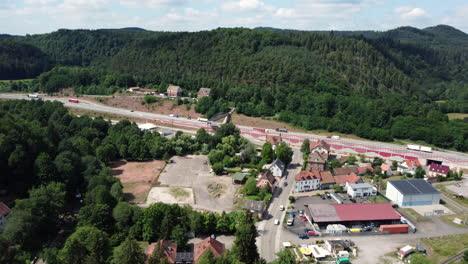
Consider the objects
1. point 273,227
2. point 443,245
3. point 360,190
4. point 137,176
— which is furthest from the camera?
point 137,176

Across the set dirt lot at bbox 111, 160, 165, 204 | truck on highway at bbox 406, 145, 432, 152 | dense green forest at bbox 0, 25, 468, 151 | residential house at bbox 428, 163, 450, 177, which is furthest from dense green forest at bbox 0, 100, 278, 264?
truck on highway at bbox 406, 145, 432, 152

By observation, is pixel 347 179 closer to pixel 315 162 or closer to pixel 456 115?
pixel 315 162

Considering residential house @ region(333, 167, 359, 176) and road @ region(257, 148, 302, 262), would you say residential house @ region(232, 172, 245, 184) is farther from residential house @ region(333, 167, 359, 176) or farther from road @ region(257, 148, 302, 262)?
residential house @ region(333, 167, 359, 176)

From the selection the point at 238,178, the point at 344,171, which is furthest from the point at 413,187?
the point at 238,178

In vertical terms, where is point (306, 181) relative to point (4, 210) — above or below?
above

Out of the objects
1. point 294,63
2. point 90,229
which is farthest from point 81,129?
point 294,63

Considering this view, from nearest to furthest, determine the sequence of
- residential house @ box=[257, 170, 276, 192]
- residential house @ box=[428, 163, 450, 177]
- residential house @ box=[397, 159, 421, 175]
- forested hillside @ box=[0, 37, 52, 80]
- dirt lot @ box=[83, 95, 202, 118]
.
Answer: residential house @ box=[257, 170, 276, 192]
residential house @ box=[428, 163, 450, 177]
residential house @ box=[397, 159, 421, 175]
dirt lot @ box=[83, 95, 202, 118]
forested hillside @ box=[0, 37, 52, 80]

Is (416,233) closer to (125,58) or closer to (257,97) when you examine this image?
(257,97)
